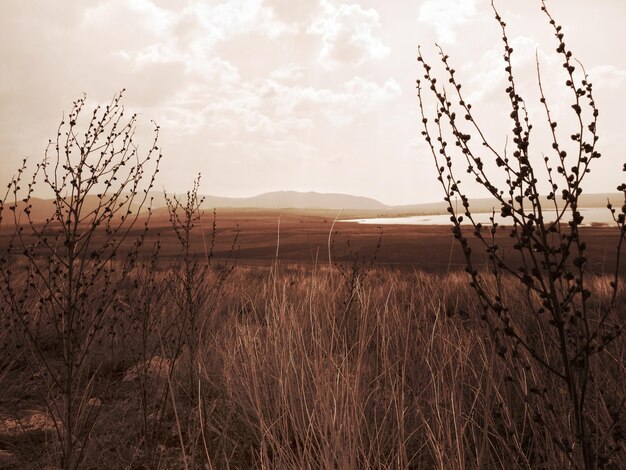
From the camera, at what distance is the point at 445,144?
195 centimetres

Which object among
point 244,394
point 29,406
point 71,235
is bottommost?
point 29,406

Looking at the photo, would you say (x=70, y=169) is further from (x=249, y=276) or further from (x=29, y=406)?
(x=249, y=276)

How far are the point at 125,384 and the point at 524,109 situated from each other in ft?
13.1

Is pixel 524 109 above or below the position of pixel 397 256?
above

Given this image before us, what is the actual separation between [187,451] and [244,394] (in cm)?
54

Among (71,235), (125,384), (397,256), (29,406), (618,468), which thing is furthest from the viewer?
(397,256)

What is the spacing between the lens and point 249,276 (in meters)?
10.4

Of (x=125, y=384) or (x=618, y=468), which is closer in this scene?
(x=618, y=468)

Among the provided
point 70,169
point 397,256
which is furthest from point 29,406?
point 397,256

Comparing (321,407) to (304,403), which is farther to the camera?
(304,403)

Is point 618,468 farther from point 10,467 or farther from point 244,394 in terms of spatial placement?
point 10,467

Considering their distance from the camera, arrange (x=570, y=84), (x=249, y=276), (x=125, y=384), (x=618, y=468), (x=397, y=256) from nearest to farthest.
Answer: (x=570, y=84), (x=618, y=468), (x=125, y=384), (x=249, y=276), (x=397, y=256)

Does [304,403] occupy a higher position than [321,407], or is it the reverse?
[321,407]

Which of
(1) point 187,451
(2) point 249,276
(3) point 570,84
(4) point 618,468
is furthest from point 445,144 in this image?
(2) point 249,276
